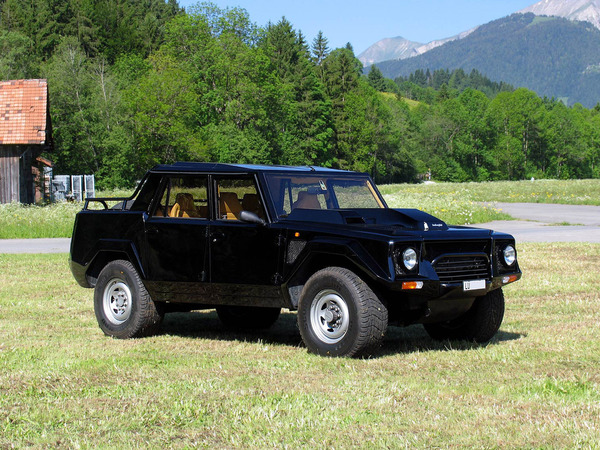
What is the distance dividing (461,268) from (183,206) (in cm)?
310

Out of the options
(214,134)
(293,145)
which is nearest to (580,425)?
(214,134)

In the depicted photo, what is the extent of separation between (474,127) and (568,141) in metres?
23.6

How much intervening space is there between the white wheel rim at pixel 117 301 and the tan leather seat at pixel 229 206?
4.61 ft

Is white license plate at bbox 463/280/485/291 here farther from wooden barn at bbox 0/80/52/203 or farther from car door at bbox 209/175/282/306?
wooden barn at bbox 0/80/52/203

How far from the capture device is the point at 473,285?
753 cm

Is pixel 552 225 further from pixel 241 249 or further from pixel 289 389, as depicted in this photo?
pixel 289 389

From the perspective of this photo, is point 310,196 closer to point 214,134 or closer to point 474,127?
point 214,134

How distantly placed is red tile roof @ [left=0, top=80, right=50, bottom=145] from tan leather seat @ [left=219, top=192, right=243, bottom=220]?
1169 inches

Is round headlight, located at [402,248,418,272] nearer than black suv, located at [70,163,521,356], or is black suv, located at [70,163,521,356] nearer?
round headlight, located at [402,248,418,272]

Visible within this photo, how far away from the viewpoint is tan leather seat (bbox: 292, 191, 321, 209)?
A: 8.40 meters

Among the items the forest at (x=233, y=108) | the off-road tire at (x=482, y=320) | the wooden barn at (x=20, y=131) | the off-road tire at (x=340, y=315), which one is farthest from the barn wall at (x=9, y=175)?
the off-road tire at (x=340, y=315)

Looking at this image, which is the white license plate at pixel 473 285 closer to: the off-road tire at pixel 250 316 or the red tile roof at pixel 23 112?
the off-road tire at pixel 250 316

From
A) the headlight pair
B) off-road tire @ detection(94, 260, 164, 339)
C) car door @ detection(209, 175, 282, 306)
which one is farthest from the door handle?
the headlight pair

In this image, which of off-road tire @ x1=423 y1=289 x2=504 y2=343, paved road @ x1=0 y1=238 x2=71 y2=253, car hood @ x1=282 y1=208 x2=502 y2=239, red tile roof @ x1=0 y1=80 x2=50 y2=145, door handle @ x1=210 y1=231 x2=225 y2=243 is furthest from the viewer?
red tile roof @ x1=0 y1=80 x2=50 y2=145
